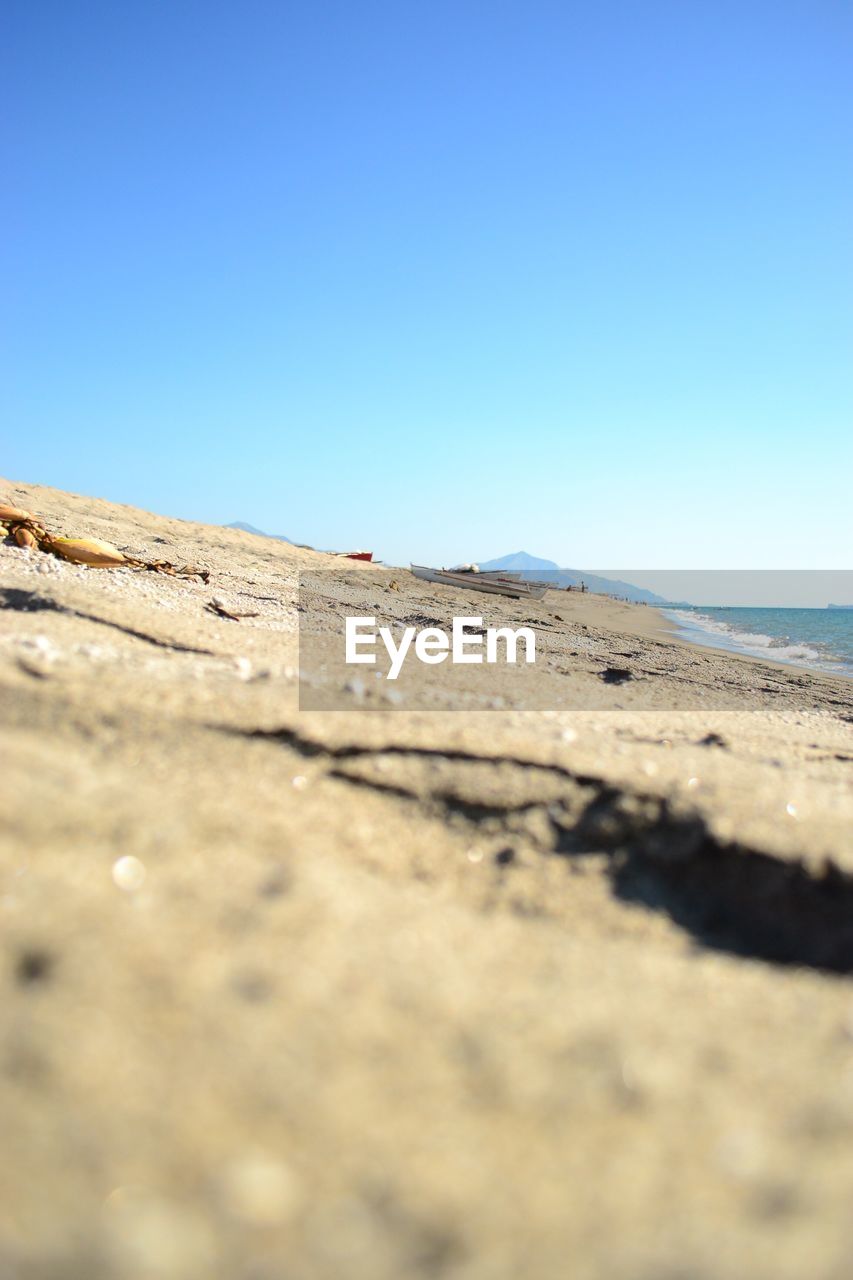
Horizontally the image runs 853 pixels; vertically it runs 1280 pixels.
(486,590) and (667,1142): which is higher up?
(486,590)

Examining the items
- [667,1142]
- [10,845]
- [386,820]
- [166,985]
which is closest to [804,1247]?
[667,1142]

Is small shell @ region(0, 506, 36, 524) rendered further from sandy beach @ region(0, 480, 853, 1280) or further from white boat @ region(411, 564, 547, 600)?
white boat @ region(411, 564, 547, 600)

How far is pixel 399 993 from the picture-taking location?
3.44ft

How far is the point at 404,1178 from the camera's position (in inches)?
31.6

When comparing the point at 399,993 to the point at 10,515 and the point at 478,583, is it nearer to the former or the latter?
the point at 10,515

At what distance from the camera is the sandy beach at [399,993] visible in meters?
0.77

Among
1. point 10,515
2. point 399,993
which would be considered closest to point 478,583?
point 10,515

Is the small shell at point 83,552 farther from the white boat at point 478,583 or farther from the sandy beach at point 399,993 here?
the white boat at point 478,583

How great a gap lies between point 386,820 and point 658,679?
4.84 meters


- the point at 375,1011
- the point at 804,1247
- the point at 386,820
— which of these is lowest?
the point at 804,1247

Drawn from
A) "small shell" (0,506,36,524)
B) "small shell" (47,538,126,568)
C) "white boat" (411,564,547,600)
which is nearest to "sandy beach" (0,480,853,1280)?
"small shell" (47,538,126,568)

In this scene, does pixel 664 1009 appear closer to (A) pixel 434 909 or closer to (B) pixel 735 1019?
(B) pixel 735 1019

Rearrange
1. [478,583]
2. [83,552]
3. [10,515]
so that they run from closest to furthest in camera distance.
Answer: [83,552]
[10,515]
[478,583]

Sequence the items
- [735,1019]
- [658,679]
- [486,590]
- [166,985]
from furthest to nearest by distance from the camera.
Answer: [486,590] → [658,679] → [735,1019] → [166,985]
